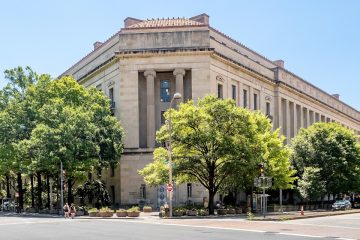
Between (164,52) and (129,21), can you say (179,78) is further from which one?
(129,21)

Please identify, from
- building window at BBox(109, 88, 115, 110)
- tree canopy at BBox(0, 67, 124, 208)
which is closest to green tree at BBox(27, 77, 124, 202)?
tree canopy at BBox(0, 67, 124, 208)

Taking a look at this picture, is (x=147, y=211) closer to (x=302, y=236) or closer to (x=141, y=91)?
(x=141, y=91)

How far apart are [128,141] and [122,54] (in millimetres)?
11168

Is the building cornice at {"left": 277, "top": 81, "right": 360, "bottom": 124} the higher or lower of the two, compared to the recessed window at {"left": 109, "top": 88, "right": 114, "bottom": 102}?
higher

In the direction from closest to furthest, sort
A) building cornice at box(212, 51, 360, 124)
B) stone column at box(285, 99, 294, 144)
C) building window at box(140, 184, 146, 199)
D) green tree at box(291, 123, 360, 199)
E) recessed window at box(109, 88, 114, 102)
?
building window at box(140, 184, 146, 199) → green tree at box(291, 123, 360, 199) → building cornice at box(212, 51, 360, 124) → recessed window at box(109, 88, 114, 102) → stone column at box(285, 99, 294, 144)

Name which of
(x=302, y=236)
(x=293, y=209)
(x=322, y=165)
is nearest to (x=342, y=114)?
(x=322, y=165)

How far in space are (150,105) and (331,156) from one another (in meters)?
24.8

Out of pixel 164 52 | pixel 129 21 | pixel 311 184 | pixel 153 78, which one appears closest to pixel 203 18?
pixel 129 21

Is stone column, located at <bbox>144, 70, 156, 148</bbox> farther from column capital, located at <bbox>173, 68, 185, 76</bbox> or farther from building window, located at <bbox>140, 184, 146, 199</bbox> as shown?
building window, located at <bbox>140, 184, 146, 199</bbox>

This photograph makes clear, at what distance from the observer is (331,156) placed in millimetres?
69375

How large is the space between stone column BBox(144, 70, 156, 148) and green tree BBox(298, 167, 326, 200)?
64.4 ft

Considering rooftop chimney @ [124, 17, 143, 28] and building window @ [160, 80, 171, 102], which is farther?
rooftop chimney @ [124, 17, 143, 28]

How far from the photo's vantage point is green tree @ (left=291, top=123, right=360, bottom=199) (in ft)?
226

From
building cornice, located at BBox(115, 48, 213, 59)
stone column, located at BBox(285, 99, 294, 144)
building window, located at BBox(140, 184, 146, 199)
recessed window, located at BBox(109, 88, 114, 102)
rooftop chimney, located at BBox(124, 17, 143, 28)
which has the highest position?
rooftop chimney, located at BBox(124, 17, 143, 28)
